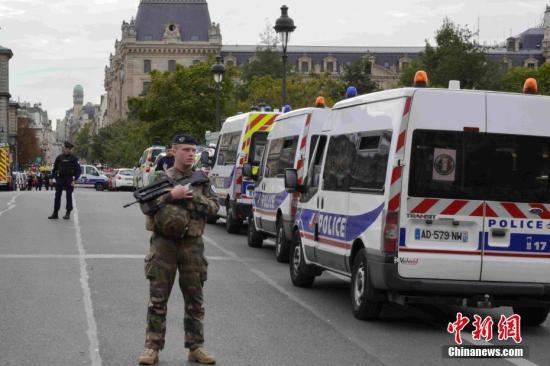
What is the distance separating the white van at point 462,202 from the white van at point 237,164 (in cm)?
1198

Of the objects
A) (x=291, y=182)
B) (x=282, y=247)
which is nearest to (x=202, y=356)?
(x=291, y=182)

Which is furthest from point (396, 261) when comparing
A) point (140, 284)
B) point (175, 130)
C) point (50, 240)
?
point (175, 130)

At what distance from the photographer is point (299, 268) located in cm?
1380

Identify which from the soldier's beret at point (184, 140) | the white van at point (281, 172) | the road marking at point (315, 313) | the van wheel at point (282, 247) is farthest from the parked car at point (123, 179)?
the soldier's beret at point (184, 140)

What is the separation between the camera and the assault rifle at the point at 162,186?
8.09 meters

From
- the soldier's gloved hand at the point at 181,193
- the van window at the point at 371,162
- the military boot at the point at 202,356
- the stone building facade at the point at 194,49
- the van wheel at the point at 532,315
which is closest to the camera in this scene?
the soldier's gloved hand at the point at 181,193

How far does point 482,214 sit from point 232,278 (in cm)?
507

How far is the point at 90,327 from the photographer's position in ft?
33.5

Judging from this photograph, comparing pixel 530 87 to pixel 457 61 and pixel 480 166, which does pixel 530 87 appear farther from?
pixel 457 61

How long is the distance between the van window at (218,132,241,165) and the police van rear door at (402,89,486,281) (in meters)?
13.0

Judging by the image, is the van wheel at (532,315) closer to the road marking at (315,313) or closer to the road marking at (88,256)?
the road marking at (315,313)

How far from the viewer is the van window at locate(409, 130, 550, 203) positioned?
33.9 ft

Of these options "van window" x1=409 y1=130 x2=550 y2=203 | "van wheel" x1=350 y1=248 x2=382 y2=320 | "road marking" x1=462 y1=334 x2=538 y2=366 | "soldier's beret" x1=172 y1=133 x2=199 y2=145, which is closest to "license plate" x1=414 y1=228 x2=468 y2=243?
"van window" x1=409 y1=130 x2=550 y2=203

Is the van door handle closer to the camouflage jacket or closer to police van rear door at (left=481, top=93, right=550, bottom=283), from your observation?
police van rear door at (left=481, top=93, right=550, bottom=283)
